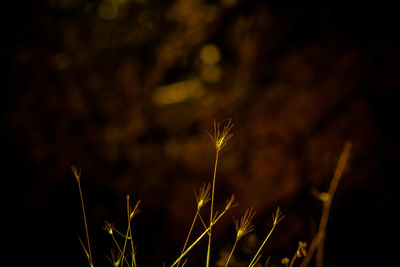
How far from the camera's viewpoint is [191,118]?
11.7ft

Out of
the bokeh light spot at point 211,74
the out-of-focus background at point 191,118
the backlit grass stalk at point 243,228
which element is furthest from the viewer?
the bokeh light spot at point 211,74

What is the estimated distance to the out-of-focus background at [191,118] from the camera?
10.4 feet

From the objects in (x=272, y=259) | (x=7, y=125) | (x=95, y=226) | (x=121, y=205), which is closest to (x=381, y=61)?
(x=272, y=259)

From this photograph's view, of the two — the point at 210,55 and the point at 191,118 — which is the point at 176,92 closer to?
the point at 191,118

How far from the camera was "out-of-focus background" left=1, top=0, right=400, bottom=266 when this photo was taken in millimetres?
3174

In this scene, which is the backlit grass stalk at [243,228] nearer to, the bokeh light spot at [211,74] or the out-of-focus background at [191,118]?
the out-of-focus background at [191,118]

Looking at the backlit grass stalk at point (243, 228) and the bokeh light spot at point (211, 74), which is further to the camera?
the bokeh light spot at point (211, 74)

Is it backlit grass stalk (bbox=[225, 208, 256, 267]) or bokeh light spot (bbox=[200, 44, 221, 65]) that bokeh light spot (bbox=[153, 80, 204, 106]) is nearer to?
bokeh light spot (bbox=[200, 44, 221, 65])

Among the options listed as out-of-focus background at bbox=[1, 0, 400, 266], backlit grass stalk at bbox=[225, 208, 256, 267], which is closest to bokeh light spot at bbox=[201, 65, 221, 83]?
out-of-focus background at bbox=[1, 0, 400, 266]

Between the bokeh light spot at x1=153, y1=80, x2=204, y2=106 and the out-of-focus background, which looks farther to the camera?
the bokeh light spot at x1=153, y1=80, x2=204, y2=106

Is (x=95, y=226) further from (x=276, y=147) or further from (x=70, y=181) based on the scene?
(x=276, y=147)

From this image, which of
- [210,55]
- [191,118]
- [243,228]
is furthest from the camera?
[210,55]

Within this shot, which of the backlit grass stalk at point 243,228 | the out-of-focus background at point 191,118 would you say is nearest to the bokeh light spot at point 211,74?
the out-of-focus background at point 191,118

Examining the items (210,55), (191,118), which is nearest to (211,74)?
(210,55)
